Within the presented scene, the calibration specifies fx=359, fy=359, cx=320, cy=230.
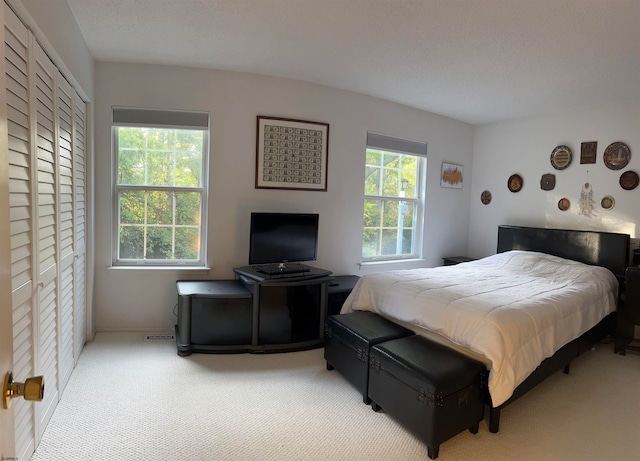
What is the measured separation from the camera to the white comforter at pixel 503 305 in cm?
205

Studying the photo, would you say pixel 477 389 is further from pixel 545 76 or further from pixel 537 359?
pixel 545 76

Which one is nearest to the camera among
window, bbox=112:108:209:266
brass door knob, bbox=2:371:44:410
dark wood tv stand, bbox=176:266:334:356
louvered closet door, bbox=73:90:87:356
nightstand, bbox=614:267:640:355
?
brass door knob, bbox=2:371:44:410

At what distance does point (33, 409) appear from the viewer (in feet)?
5.77

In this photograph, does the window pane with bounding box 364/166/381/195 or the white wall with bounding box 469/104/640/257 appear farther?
the window pane with bounding box 364/166/381/195

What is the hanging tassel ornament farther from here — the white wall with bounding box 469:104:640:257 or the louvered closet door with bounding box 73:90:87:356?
the louvered closet door with bounding box 73:90:87:356

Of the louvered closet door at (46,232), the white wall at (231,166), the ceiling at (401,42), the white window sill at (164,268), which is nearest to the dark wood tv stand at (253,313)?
the white window sill at (164,268)


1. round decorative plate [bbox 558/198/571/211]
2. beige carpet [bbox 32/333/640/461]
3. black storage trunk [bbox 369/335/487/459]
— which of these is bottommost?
beige carpet [bbox 32/333/640/461]

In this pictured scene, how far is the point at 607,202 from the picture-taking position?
376cm


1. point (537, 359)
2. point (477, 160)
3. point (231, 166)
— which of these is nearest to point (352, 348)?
point (537, 359)

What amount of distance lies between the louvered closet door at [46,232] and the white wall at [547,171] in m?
4.69

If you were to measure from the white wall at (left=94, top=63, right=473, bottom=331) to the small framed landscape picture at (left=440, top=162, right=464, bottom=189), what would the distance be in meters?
0.98

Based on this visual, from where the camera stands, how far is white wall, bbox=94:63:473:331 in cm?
320

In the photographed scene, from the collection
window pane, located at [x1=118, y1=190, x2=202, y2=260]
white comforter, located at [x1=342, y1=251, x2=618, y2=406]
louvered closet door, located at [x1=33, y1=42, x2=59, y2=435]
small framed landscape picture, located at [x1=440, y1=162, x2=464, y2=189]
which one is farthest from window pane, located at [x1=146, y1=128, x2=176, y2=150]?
small framed landscape picture, located at [x1=440, y1=162, x2=464, y2=189]

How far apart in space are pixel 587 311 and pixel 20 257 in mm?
3652
